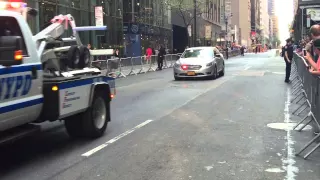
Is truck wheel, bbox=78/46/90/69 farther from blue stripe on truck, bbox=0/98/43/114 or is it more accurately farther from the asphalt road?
blue stripe on truck, bbox=0/98/43/114

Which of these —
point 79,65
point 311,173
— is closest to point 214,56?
point 79,65

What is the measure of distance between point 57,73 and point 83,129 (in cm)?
124

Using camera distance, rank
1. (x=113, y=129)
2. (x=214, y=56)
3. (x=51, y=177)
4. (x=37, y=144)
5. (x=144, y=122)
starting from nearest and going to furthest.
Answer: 1. (x=51, y=177)
2. (x=37, y=144)
3. (x=113, y=129)
4. (x=144, y=122)
5. (x=214, y=56)

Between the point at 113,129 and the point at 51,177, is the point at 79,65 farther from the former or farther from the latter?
the point at 51,177

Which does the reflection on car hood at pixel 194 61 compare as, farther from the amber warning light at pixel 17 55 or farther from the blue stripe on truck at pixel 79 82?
the amber warning light at pixel 17 55

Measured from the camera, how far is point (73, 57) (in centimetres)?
743

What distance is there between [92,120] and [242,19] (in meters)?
148

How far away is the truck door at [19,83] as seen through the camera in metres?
5.54

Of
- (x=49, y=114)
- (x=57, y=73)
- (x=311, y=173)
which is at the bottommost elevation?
(x=311, y=173)

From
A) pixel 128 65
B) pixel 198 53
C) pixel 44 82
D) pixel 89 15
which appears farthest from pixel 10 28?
pixel 89 15

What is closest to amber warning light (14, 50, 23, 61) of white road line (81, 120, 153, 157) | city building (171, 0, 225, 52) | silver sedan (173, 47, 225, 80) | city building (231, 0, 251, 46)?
white road line (81, 120, 153, 157)

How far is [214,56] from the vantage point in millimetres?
21500

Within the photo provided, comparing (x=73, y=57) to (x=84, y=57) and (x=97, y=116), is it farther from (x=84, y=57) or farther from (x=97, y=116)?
(x=97, y=116)

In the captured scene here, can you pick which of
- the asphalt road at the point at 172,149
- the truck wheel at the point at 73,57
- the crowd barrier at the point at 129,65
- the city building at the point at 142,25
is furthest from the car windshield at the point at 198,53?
the city building at the point at 142,25
